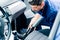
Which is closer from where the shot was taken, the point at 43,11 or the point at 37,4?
the point at 43,11

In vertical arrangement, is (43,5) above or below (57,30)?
below

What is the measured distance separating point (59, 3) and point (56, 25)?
51cm

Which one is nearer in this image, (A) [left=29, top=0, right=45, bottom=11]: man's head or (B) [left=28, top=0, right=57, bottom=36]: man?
(B) [left=28, top=0, right=57, bottom=36]: man

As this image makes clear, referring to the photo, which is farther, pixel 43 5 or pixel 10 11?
pixel 43 5

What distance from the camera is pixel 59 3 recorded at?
2.18 metres

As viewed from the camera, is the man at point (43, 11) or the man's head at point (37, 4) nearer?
the man at point (43, 11)

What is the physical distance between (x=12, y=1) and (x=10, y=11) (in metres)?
0.23

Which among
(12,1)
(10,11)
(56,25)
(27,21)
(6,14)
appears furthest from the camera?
(27,21)

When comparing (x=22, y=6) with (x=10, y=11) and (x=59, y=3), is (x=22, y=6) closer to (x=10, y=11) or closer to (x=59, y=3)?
(x=10, y=11)

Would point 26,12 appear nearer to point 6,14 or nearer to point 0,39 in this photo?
point 6,14

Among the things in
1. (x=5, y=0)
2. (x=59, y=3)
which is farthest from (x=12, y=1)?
(x=59, y=3)

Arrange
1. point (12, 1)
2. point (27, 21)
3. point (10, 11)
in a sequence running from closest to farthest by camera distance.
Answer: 1. point (10, 11)
2. point (12, 1)
3. point (27, 21)

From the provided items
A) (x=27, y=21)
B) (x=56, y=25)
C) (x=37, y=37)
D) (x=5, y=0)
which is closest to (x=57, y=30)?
(x=56, y=25)

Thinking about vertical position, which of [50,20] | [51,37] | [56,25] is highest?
[56,25]
